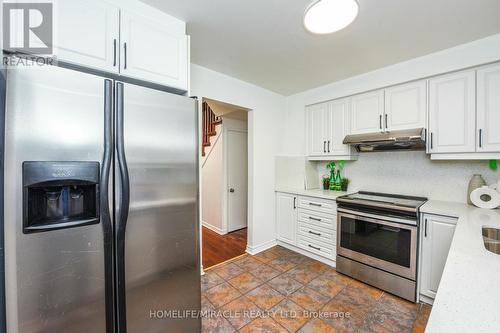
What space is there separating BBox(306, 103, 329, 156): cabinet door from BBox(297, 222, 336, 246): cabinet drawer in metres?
1.04

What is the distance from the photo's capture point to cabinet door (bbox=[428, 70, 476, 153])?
189 centimetres

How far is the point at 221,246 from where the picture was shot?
327 centimetres

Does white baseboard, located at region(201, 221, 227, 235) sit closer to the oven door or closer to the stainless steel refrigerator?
the oven door

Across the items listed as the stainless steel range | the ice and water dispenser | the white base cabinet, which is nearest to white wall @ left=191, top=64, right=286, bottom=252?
the white base cabinet

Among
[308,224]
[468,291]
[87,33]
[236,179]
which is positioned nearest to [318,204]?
[308,224]

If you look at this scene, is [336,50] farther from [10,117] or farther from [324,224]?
[10,117]

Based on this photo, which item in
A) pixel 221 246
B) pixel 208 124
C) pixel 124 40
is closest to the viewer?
pixel 124 40

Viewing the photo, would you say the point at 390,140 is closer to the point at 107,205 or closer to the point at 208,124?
the point at 107,205

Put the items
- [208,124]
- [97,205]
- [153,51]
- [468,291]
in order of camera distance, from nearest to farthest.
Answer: [468,291] < [97,205] < [153,51] < [208,124]

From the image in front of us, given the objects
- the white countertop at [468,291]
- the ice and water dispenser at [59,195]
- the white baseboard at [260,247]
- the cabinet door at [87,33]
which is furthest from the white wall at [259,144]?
the white countertop at [468,291]

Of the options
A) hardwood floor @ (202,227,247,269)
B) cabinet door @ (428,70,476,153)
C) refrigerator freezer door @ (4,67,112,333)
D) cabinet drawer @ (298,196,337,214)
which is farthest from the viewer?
hardwood floor @ (202,227,247,269)

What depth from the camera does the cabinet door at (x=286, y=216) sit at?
9.84ft

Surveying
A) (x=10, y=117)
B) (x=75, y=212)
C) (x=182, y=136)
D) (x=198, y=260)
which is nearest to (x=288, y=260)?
(x=198, y=260)

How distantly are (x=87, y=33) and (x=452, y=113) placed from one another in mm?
3021
